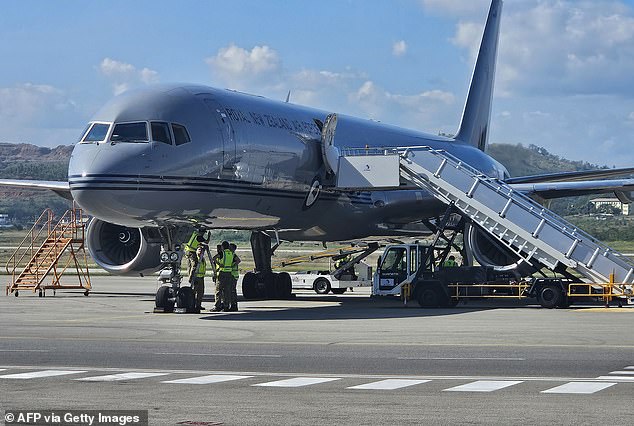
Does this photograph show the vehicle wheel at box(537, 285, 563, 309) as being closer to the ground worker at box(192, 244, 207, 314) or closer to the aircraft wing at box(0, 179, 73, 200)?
the ground worker at box(192, 244, 207, 314)

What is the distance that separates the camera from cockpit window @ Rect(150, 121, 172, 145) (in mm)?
22141

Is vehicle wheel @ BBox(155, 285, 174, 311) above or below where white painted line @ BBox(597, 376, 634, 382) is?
above

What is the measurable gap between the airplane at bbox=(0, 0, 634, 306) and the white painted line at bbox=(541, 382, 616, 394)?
11.3m

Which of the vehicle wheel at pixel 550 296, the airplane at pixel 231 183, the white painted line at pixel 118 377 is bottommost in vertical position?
the white painted line at pixel 118 377

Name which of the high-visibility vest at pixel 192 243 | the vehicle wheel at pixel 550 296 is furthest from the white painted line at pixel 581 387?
the vehicle wheel at pixel 550 296

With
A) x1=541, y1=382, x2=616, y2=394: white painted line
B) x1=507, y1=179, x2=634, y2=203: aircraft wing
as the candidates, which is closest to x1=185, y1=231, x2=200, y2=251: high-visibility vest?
x1=507, y1=179, x2=634, y2=203: aircraft wing

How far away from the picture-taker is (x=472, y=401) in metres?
10.9

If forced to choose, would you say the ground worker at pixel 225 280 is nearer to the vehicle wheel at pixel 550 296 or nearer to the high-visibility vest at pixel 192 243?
the high-visibility vest at pixel 192 243

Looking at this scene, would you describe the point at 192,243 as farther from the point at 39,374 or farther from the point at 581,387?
the point at 581,387

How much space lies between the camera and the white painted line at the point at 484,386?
38.4 feet

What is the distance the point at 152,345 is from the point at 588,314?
10.7 m

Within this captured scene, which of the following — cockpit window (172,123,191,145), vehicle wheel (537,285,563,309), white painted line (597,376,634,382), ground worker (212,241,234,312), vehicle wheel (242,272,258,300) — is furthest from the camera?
vehicle wheel (242,272,258,300)

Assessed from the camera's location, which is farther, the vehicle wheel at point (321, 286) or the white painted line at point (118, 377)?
the vehicle wheel at point (321, 286)

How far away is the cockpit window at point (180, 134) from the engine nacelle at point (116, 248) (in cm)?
750
